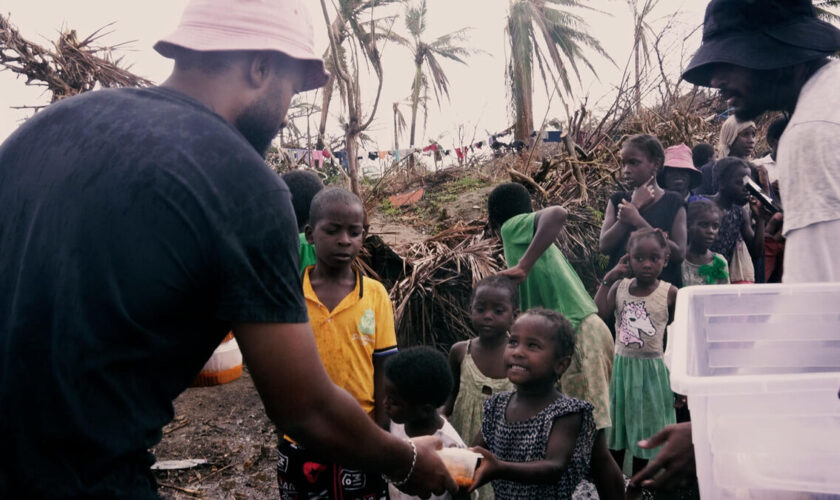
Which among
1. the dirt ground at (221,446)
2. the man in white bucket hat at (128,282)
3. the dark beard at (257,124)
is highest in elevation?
the dark beard at (257,124)

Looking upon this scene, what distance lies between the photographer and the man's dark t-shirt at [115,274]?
3.70 ft

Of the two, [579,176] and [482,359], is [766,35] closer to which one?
[482,359]

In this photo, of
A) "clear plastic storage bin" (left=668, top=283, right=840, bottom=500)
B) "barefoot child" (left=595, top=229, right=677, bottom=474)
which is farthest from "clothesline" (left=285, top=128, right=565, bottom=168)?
"clear plastic storage bin" (left=668, top=283, right=840, bottom=500)

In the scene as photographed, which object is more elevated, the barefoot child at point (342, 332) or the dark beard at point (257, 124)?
the dark beard at point (257, 124)

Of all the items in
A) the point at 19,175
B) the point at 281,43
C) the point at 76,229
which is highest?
the point at 281,43

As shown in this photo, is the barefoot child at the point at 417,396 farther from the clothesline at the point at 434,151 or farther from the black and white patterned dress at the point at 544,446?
the clothesline at the point at 434,151

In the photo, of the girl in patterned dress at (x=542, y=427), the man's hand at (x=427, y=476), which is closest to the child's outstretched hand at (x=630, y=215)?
the girl in patterned dress at (x=542, y=427)

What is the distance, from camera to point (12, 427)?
114cm

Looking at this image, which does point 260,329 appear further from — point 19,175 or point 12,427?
point 19,175

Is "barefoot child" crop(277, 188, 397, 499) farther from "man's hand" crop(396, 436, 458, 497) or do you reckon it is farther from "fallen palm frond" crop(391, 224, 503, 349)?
"fallen palm frond" crop(391, 224, 503, 349)

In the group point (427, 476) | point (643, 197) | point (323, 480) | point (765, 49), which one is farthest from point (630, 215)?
point (427, 476)

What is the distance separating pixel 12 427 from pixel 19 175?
51 cm

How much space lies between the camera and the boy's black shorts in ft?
7.84

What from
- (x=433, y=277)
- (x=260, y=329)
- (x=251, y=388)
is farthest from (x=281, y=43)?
(x=251, y=388)
